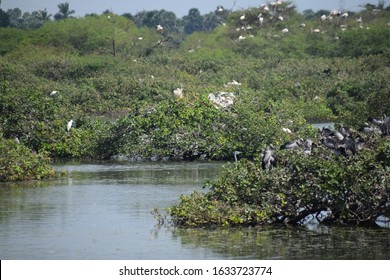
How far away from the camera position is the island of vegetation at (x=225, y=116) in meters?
12.6

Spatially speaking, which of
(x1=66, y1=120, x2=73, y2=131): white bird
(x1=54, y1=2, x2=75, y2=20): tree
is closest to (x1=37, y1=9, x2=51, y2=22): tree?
(x1=54, y1=2, x2=75, y2=20): tree

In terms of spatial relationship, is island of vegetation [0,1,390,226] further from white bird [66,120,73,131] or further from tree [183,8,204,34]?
tree [183,8,204,34]

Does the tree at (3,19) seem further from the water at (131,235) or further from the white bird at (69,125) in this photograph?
the water at (131,235)

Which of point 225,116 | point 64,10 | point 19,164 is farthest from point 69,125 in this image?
point 64,10

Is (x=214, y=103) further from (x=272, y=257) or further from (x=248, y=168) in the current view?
(x=272, y=257)

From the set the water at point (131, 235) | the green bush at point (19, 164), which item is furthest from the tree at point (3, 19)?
the water at point (131, 235)

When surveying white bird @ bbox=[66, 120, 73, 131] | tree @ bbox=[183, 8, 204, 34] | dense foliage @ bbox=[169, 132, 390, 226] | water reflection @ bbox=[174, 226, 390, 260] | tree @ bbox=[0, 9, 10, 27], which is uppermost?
tree @ bbox=[183, 8, 204, 34]

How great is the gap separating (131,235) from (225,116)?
8635mm

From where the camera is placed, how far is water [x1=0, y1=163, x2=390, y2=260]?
1166 centimetres

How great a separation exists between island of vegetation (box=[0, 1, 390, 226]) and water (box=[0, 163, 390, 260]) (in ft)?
1.05

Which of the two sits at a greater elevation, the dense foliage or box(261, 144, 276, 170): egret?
box(261, 144, 276, 170): egret

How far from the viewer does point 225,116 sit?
21.2 meters

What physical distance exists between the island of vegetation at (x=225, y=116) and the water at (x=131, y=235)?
0.32 m

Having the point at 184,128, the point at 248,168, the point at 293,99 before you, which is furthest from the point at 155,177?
the point at 293,99
